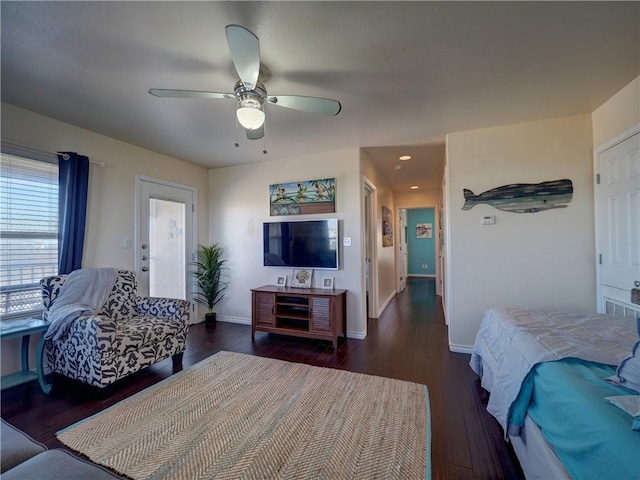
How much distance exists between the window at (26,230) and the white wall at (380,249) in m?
3.29

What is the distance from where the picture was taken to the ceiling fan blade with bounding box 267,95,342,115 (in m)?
1.80

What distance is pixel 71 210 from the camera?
104 inches

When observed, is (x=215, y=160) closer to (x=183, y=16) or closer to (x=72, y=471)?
(x=183, y=16)

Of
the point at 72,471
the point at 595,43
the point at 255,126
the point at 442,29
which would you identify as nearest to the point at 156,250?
the point at 255,126

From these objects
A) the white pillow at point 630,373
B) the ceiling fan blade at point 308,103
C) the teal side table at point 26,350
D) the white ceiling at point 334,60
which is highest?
the white ceiling at point 334,60

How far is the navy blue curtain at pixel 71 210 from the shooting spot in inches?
103

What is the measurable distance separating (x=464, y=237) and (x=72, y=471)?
326cm

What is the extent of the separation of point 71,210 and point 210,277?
1883 millimetres

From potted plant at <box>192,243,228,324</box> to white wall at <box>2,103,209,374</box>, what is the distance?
101cm

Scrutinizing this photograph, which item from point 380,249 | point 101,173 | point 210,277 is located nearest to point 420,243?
point 380,249

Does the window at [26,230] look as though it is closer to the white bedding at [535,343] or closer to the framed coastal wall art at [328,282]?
the framed coastal wall art at [328,282]

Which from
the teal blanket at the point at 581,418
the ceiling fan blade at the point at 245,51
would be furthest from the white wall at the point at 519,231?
the ceiling fan blade at the point at 245,51

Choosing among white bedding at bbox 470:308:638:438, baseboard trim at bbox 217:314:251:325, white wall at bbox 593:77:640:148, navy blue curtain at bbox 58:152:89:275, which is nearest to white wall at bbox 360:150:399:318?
baseboard trim at bbox 217:314:251:325

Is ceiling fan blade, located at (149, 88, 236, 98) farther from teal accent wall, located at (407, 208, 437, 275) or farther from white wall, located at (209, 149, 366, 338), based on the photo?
teal accent wall, located at (407, 208, 437, 275)
